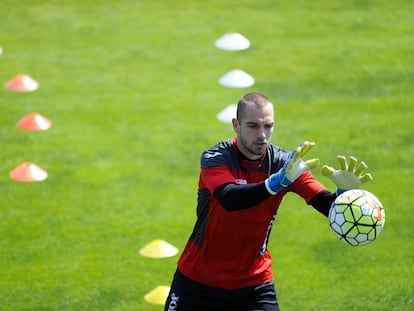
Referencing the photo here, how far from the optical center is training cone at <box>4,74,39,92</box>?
18000mm

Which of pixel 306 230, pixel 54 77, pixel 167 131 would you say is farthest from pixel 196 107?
pixel 306 230

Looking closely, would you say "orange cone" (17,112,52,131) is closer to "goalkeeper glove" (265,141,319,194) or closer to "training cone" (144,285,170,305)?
"training cone" (144,285,170,305)

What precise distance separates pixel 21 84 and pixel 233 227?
35.1 ft

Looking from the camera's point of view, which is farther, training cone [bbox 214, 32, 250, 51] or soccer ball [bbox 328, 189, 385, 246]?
training cone [bbox 214, 32, 250, 51]

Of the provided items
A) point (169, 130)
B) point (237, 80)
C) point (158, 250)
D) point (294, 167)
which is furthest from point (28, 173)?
point (294, 167)

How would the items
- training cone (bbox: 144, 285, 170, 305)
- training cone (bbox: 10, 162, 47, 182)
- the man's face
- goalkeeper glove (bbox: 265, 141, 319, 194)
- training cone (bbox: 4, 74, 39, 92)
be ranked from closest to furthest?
1. goalkeeper glove (bbox: 265, 141, 319, 194)
2. the man's face
3. training cone (bbox: 144, 285, 170, 305)
4. training cone (bbox: 10, 162, 47, 182)
5. training cone (bbox: 4, 74, 39, 92)

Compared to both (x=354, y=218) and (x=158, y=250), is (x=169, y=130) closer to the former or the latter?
(x=158, y=250)

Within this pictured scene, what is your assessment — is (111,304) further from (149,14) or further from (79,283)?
(149,14)

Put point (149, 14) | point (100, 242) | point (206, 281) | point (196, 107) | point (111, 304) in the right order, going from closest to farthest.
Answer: point (206, 281)
point (111, 304)
point (100, 242)
point (196, 107)
point (149, 14)

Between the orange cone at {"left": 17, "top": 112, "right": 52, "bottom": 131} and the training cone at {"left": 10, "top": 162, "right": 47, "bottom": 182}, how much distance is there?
1.61 meters

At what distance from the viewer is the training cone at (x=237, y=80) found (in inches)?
704

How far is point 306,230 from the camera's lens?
1325 centimetres

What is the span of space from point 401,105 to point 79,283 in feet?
27.7

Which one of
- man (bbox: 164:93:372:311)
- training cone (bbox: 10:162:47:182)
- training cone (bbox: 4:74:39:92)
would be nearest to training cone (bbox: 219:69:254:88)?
training cone (bbox: 4:74:39:92)
